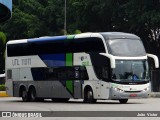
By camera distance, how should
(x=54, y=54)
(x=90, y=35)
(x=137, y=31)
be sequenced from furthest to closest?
(x=137, y=31)
(x=54, y=54)
(x=90, y=35)

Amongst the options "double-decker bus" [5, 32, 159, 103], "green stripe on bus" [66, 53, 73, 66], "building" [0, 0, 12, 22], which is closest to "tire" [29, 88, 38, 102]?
"double-decker bus" [5, 32, 159, 103]

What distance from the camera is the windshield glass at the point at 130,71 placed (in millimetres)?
29719

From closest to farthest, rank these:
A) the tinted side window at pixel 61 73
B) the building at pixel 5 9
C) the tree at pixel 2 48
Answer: the building at pixel 5 9
the tinted side window at pixel 61 73
the tree at pixel 2 48

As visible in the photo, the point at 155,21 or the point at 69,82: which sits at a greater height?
the point at 155,21

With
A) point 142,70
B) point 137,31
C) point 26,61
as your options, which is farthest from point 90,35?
point 137,31

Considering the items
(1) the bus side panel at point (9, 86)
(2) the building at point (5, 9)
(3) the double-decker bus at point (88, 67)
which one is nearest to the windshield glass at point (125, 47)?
(3) the double-decker bus at point (88, 67)

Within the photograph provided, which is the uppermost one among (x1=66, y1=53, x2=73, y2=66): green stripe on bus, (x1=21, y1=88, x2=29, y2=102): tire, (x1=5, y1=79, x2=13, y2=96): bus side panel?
(x1=66, y1=53, x2=73, y2=66): green stripe on bus

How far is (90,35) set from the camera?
30.1m

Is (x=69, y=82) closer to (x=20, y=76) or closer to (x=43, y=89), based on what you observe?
(x=43, y=89)

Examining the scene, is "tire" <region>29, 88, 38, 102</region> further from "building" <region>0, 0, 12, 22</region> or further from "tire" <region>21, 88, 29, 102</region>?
"building" <region>0, 0, 12, 22</region>

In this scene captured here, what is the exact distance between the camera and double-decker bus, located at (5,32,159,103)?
97.3ft

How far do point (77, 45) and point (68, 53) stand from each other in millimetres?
735

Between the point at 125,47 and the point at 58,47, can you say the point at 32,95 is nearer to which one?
the point at 58,47

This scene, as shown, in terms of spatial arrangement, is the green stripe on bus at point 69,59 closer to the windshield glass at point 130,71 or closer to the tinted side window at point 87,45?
the tinted side window at point 87,45
